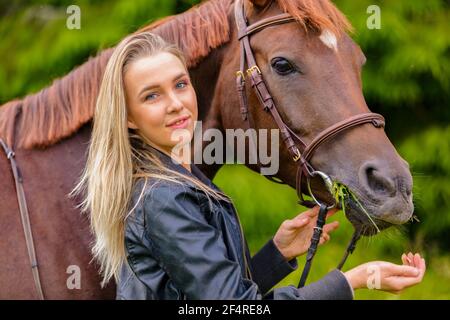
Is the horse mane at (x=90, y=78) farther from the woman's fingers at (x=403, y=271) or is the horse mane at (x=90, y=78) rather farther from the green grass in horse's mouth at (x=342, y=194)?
the woman's fingers at (x=403, y=271)

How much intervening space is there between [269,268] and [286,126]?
53 centimetres

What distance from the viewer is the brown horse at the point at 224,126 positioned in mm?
2244

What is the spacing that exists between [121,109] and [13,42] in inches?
160

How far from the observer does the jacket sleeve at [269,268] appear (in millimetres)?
2477

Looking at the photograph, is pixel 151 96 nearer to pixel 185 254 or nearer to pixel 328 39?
pixel 185 254

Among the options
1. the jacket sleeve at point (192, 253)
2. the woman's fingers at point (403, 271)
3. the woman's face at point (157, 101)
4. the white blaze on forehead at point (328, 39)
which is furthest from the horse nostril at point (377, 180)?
the woman's face at point (157, 101)

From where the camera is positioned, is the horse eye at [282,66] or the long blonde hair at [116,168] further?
the horse eye at [282,66]

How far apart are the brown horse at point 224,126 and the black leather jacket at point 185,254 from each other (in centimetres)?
42

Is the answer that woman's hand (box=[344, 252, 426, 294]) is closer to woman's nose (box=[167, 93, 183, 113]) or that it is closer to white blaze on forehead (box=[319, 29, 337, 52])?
woman's nose (box=[167, 93, 183, 113])

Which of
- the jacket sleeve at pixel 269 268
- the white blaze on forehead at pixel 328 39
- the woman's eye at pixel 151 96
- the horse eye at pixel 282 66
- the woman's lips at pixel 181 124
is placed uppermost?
the white blaze on forehead at pixel 328 39

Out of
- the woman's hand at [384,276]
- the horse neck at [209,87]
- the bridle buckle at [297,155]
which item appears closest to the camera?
the woman's hand at [384,276]

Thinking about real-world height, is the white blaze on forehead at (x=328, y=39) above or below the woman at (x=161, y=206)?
above

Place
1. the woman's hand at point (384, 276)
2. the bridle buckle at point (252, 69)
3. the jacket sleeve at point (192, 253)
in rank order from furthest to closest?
the bridle buckle at point (252, 69), the woman's hand at point (384, 276), the jacket sleeve at point (192, 253)

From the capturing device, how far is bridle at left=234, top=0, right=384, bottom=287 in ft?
7.45
